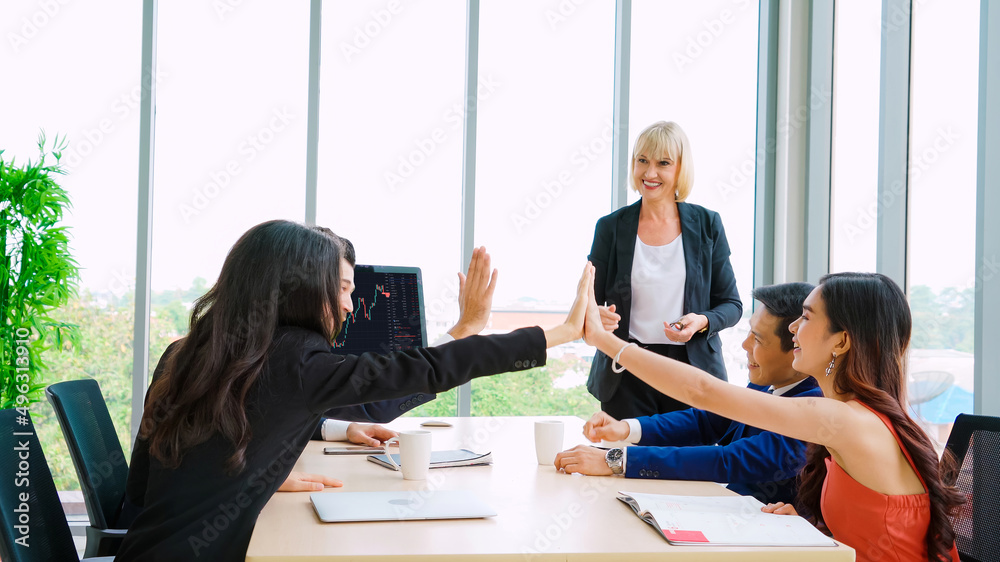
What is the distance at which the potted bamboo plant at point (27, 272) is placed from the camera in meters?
3.35

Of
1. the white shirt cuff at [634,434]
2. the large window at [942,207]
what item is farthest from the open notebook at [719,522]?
the large window at [942,207]

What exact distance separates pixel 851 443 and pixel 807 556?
38 cm

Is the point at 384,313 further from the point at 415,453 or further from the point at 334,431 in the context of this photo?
the point at 415,453

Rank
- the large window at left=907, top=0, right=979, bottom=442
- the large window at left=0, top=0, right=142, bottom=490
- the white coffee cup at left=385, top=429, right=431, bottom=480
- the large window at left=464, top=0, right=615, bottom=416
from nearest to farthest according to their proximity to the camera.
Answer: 1. the white coffee cup at left=385, top=429, right=431, bottom=480
2. the large window at left=907, top=0, right=979, bottom=442
3. the large window at left=0, top=0, right=142, bottom=490
4. the large window at left=464, top=0, right=615, bottom=416

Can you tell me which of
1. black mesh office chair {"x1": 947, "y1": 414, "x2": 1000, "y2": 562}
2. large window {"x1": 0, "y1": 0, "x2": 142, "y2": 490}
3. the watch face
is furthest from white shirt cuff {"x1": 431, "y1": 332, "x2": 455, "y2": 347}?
large window {"x1": 0, "y1": 0, "x2": 142, "y2": 490}

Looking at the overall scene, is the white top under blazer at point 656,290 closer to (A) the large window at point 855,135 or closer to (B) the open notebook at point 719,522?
(A) the large window at point 855,135

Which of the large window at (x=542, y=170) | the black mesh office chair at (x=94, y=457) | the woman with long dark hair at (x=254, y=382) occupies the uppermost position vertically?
the large window at (x=542, y=170)

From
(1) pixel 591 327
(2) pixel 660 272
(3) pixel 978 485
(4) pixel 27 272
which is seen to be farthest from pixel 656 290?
(4) pixel 27 272

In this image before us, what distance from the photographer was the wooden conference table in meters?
1.14

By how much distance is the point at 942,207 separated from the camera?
2947 mm

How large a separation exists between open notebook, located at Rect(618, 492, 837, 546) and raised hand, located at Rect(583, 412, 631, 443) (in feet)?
1.70

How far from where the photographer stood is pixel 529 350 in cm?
155

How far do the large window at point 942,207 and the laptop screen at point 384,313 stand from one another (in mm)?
1791

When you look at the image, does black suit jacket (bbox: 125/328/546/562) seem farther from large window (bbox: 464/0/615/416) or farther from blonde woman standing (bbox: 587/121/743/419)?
large window (bbox: 464/0/615/416)
